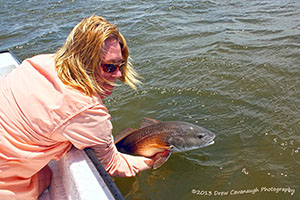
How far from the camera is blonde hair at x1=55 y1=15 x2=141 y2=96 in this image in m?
2.09

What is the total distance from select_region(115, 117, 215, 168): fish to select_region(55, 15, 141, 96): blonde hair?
5.34ft

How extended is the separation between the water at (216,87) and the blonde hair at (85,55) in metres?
2.01

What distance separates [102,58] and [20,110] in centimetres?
76

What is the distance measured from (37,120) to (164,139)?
6.94 feet

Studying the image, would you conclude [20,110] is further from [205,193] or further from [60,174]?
[205,193]

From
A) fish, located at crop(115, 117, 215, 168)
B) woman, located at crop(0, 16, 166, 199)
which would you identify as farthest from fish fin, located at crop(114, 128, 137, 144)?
woman, located at crop(0, 16, 166, 199)

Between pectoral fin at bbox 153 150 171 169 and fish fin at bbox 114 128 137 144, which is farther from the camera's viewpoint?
fish fin at bbox 114 128 137 144

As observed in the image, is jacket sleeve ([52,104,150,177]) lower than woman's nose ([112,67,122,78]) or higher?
lower

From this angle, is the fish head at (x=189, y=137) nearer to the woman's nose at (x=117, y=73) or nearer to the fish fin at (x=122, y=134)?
the fish fin at (x=122, y=134)

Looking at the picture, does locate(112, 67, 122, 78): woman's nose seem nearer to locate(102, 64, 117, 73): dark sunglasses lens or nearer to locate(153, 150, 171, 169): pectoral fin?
locate(102, 64, 117, 73): dark sunglasses lens

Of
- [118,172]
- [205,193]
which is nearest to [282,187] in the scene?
[205,193]

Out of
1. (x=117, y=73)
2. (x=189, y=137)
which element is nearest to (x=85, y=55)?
(x=117, y=73)

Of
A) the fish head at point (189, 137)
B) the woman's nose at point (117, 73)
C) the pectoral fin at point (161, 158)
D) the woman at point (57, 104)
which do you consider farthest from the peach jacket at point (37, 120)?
the fish head at point (189, 137)

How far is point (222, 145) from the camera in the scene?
13.5 feet
